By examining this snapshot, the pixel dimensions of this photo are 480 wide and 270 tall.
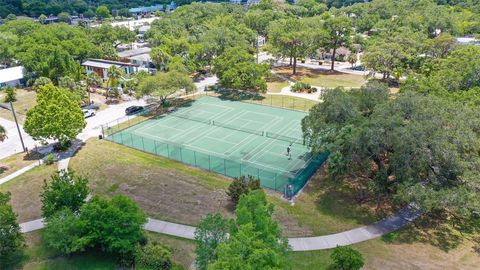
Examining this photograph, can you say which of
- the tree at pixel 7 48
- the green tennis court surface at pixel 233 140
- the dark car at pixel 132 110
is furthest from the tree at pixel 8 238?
the tree at pixel 7 48

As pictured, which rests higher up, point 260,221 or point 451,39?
point 451,39

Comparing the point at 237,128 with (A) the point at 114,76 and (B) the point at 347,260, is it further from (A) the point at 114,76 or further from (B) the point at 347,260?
(B) the point at 347,260

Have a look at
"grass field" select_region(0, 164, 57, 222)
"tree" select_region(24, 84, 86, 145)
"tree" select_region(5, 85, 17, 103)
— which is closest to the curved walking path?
"grass field" select_region(0, 164, 57, 222)

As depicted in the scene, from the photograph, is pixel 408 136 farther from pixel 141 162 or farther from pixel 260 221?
pixel 141 162

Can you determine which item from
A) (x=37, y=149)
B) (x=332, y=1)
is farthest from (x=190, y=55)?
(x=332, y=1)

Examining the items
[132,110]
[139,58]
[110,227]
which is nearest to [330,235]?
Answer: [110,227]

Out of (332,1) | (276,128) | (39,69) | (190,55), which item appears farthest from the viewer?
(332,1)

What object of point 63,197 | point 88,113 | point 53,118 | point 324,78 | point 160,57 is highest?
point 160,57
